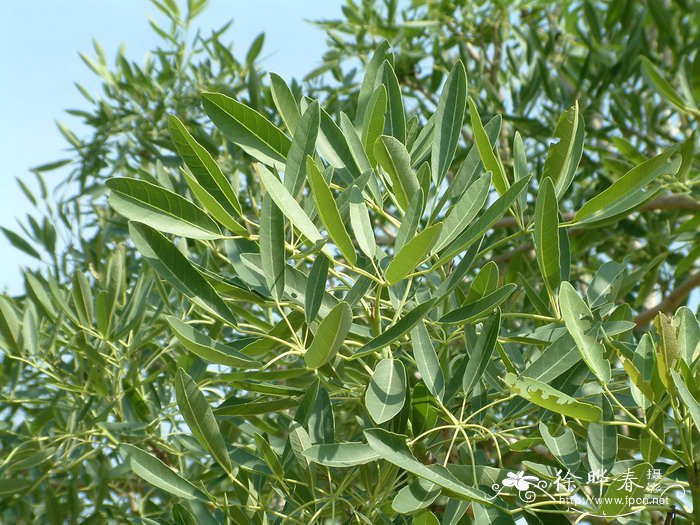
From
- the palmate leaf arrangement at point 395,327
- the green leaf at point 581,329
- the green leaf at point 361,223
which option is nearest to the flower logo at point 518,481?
the palmate leaf arrangement at point 395,327

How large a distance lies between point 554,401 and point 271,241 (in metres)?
0.25

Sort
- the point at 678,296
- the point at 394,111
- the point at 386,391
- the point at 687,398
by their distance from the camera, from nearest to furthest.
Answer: the point at 687,398
the point at 386,391
the point at 394,111
the point at 678,296

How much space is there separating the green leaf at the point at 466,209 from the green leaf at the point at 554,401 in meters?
0.13

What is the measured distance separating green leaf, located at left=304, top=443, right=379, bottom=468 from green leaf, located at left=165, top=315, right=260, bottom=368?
0.08 metres

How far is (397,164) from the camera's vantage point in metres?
0.71

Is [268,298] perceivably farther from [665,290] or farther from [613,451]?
[665,290]

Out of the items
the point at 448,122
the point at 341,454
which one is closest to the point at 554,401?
the point at 341,454

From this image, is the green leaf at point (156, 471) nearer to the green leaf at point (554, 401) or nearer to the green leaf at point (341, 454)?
the green leaf at point (341, 454)

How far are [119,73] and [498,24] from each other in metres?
0.95

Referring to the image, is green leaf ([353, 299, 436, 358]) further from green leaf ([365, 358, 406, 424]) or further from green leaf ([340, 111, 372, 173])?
green leaf ([340, 111, 372, 173])

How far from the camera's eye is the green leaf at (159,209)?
70 centimetres

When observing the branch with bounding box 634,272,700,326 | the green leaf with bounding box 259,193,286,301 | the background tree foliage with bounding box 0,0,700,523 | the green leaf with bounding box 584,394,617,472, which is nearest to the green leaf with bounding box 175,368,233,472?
the background tree foliage with bounding box 0,0,700,523

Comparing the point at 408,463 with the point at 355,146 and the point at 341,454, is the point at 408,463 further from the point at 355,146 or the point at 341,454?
the point at 355,146

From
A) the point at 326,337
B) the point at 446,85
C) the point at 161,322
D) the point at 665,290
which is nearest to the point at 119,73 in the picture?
the point at 161,322
